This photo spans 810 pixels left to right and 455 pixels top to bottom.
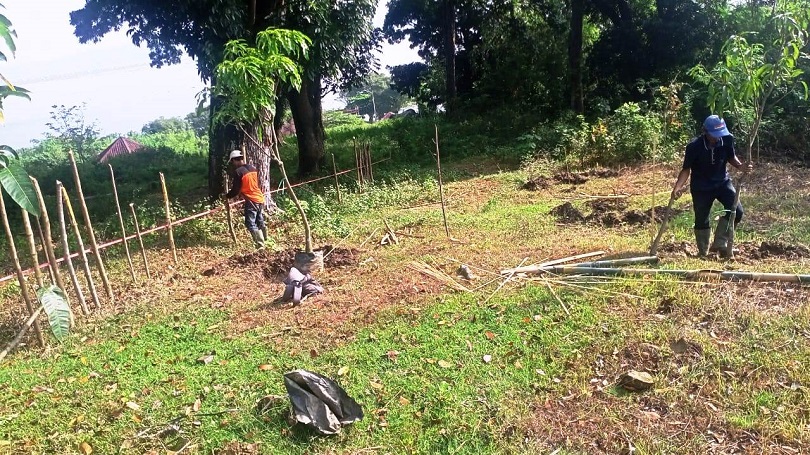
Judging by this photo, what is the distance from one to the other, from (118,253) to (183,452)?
516cm

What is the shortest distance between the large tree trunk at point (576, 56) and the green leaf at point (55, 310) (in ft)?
51.8

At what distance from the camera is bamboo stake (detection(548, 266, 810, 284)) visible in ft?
14.7

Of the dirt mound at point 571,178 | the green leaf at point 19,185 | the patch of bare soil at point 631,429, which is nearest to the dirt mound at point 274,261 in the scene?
the green leaf at point 19,185

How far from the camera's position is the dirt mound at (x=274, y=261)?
20.9 ft

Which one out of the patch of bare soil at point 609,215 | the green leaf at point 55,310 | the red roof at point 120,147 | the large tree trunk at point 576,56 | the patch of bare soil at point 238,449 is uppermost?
the large tree trunk at point 576,56

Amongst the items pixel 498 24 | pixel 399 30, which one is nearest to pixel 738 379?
pixel 498 24

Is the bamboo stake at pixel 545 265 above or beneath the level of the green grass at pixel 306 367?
above

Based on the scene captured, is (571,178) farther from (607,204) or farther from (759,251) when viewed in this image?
(759,251)

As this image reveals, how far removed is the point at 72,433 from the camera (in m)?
3.39

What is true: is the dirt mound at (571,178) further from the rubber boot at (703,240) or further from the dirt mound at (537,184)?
the rubber boot at (703,240)

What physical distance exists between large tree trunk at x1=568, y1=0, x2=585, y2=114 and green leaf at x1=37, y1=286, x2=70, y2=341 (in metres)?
15.8

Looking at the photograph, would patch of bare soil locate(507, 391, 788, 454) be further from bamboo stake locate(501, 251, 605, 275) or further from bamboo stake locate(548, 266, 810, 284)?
bamboo stake locate(501, 251, 605, 275)

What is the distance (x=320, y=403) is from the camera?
10.8 feet

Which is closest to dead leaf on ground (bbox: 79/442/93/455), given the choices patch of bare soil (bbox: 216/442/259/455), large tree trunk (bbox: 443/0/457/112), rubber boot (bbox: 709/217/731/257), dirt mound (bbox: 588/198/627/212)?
patch of bare soil (bbox: 216/442/259/455)
